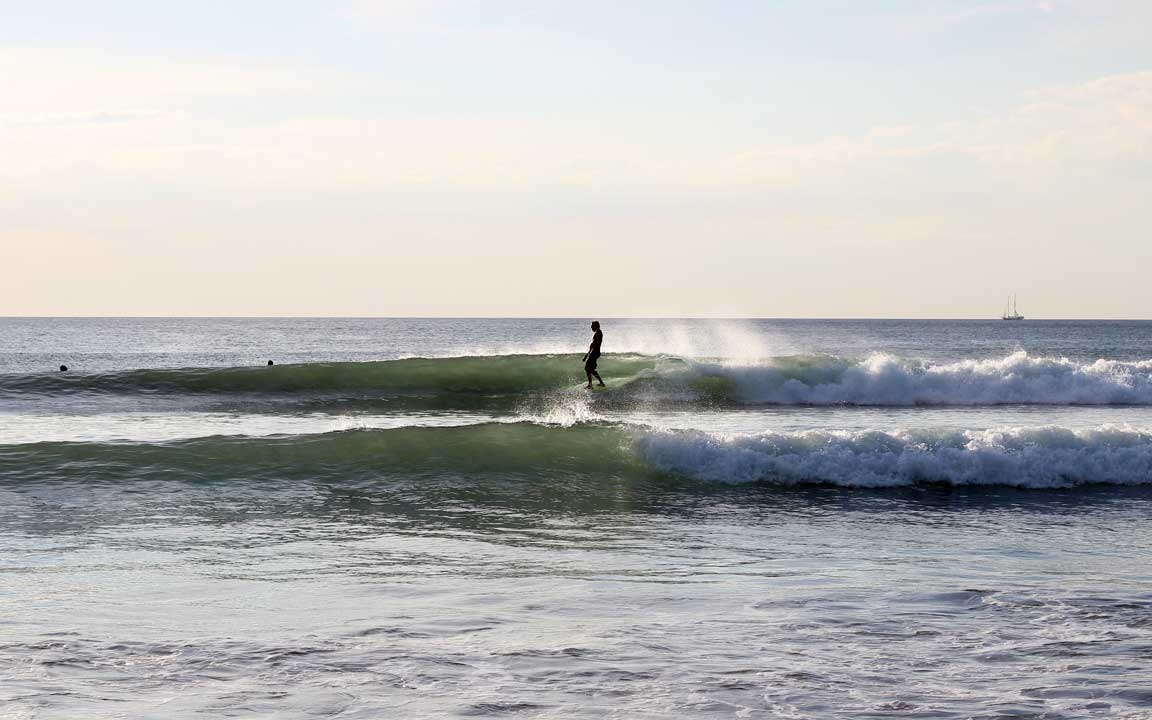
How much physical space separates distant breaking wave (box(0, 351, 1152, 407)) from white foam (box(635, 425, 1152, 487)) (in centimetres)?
1431

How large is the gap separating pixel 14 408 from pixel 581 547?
71.2ft

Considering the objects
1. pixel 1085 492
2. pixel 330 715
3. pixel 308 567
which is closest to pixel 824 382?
pixel 1085 492

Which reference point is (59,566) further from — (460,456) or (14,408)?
(14,408)

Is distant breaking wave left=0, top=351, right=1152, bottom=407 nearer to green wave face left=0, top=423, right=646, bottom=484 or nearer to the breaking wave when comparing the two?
green wave face left=0, top=423, right=646, bottom=484

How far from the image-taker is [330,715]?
5508 millimetres

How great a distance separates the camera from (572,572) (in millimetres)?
9344

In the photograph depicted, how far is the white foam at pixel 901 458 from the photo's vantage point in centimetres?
1569

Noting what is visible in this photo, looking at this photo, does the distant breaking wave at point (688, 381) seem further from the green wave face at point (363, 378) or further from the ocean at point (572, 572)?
the ocean at point (572, 572)

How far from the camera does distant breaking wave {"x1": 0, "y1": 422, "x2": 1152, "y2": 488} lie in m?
15.2

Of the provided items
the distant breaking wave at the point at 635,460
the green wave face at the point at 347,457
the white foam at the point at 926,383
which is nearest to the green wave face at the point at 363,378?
the white foam at the point at 926,383

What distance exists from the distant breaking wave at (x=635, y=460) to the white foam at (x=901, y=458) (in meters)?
0.02

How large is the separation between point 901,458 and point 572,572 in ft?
27.5

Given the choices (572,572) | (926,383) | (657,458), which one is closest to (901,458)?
(657,458)

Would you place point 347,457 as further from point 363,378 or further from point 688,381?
point 363,378
